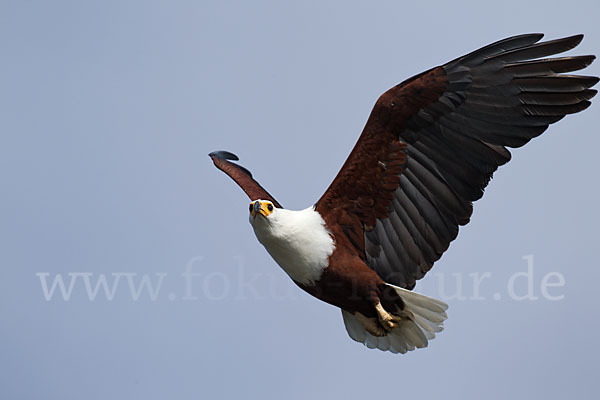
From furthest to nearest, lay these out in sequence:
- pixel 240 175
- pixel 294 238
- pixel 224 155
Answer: pixel 224 155 < pixel 240 175 < pixel 294 238

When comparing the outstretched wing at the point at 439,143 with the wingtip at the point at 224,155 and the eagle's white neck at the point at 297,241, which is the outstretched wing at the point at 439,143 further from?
the wingtip at the point at 224,155

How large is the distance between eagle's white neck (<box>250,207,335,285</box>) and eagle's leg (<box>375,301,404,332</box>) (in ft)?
1.63

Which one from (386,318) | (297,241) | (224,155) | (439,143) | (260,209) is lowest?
(386,318)

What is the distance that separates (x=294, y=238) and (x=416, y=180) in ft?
3.07

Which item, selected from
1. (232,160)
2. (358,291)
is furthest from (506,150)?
(232,160)

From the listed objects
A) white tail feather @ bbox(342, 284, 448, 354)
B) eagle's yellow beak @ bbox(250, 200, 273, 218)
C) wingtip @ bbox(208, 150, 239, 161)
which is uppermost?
wingtip @ bbox(208, 150, 239, 161)

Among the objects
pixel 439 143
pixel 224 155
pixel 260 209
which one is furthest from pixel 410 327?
pixel 224 155

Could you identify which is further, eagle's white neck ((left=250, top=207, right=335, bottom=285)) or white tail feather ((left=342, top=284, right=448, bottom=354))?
white tail feather ((left=342, top=284, right=448, bottom=354))

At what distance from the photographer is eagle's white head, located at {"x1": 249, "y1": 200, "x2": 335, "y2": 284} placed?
727 centimetres

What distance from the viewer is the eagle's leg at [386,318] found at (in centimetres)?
753

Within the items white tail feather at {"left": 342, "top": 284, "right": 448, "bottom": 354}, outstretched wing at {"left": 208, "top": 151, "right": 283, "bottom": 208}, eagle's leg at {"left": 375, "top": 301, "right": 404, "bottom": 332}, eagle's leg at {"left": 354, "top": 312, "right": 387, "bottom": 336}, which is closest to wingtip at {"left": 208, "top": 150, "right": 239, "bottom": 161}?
outstretched wing at {"left": 208, "top": 151, "right": 283, "bottom": 208}

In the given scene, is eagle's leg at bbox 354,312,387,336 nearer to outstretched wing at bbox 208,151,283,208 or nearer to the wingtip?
outstretched wing at bbox 208,151,283,208

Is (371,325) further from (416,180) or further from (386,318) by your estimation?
(416,180)

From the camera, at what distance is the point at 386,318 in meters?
7.56
